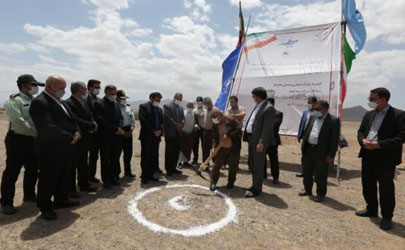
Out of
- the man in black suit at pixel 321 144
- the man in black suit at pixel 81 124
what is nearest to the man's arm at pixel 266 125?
the man in black suit at pixel 321 144

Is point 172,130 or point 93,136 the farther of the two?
point 172,130

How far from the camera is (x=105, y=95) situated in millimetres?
5625

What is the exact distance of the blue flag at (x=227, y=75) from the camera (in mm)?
9641

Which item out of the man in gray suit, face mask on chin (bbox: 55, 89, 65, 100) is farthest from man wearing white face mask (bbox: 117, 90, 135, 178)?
Result: the man in gray suit

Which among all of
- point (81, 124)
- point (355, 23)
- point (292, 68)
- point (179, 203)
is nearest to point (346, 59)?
point (355, 23)

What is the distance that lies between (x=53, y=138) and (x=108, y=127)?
1677 millimetres

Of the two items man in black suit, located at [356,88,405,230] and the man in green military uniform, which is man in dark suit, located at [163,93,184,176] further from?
man in black suit, located at [356,88,405,230]

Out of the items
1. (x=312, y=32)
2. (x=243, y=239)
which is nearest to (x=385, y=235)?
(x=243, y=239)

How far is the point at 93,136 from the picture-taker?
5578 mm

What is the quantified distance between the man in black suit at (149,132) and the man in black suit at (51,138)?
6.76 feet

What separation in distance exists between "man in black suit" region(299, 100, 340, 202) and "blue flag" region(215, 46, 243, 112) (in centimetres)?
442

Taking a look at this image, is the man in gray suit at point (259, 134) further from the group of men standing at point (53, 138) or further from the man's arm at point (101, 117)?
the man's arm at point (101, 117)

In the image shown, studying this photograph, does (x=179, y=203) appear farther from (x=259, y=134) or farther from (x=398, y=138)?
(x=398, y=138)

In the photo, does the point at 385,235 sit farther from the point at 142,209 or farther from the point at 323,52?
the point at 323,52
